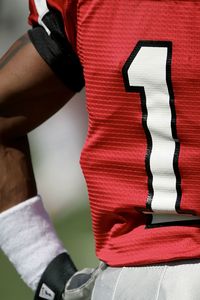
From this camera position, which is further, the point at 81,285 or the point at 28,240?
the point at 28,240

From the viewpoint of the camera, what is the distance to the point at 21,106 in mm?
2242

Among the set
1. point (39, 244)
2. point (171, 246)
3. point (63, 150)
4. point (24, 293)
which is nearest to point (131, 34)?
point (171, 246)

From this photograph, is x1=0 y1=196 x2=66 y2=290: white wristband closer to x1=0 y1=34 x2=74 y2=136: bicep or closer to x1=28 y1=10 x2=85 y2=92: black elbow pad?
x1=0 y1=34 x2=74 y2=136: bicep

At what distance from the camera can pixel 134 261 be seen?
1.99 m

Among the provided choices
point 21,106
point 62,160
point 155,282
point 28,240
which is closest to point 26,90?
point 21,106

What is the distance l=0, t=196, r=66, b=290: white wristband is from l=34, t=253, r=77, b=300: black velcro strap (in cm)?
2

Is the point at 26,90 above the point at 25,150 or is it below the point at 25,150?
above

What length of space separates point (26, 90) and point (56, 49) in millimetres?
125

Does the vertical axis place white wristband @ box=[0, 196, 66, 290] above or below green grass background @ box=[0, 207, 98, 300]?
above

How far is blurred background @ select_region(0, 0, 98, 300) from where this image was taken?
4324 millimetres

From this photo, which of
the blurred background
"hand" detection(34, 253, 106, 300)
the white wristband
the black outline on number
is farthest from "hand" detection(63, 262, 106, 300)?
the blurred background

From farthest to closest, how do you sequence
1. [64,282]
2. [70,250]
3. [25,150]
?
[70,250]
[25,150]
[64,282]

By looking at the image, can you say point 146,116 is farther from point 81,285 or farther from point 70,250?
point 70,250

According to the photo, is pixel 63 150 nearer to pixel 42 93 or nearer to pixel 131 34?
pixel 42 93
